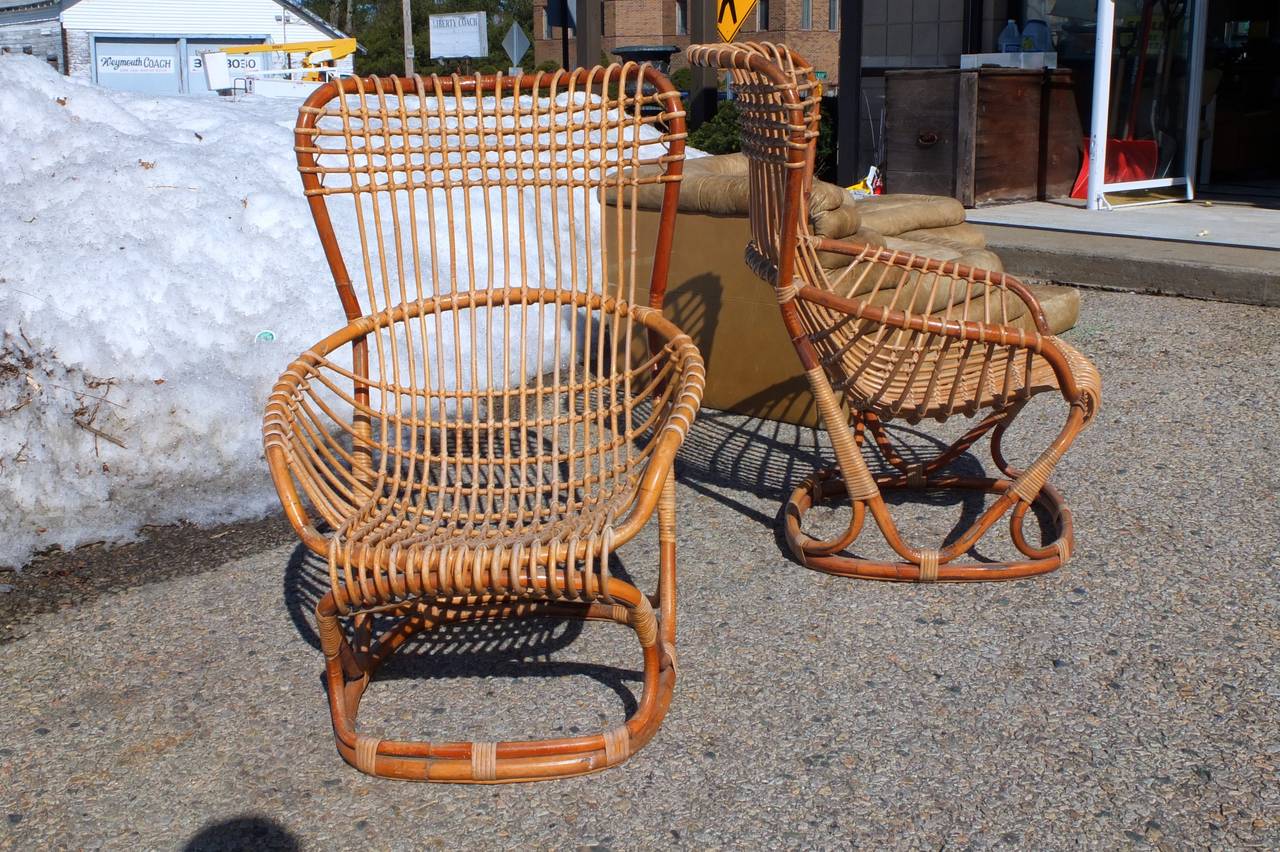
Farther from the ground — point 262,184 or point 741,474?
point 262,184

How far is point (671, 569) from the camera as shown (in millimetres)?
2682

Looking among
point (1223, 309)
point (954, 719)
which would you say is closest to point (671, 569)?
point (954, 719)

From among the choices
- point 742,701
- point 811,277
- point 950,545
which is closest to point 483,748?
point 742,701

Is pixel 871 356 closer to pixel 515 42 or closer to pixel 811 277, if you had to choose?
pixel 811 277

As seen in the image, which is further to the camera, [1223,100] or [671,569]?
[1223,100]

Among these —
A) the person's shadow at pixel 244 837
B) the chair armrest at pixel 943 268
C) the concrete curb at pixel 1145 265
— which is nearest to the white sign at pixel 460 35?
the concrete curb at pixel 1145 265

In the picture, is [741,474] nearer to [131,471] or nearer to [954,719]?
[954,719]

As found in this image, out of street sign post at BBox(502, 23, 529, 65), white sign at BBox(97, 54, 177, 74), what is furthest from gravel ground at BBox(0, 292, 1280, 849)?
white sign at BBox(97, 54, 177, 74)

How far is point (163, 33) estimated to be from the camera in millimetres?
39781

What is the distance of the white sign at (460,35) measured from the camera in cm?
2723

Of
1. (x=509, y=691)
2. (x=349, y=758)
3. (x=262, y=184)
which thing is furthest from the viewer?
(x=262, y=184)

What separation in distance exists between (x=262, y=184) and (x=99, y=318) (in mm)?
1340

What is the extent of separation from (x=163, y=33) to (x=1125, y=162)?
38128 millimetres

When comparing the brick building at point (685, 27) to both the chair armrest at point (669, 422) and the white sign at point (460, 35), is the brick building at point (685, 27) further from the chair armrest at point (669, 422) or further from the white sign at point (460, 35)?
the chair armrest at point (669, 422)
